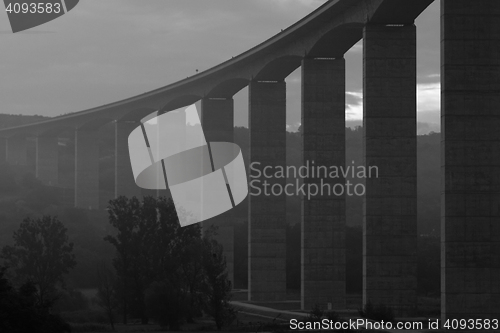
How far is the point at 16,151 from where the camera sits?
130 meters

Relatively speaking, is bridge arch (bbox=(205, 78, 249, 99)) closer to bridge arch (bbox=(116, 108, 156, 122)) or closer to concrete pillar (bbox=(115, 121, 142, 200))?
bridge arch (bbox=(116, 108, 156, 122))

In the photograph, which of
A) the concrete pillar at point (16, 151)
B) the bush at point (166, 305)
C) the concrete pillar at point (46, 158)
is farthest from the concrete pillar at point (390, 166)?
the concrete pillar at point (16, 151)

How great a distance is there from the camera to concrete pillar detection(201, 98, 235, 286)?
74.3m

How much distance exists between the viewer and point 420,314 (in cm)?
4934

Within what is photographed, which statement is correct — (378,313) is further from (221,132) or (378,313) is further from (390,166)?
(221,132)

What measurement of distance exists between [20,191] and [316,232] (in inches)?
2434

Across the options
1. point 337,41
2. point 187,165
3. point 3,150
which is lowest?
point 187,165

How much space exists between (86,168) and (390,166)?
66179 mm

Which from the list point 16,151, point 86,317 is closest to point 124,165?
point 16,151

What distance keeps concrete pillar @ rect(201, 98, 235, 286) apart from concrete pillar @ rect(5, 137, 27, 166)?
192ft
